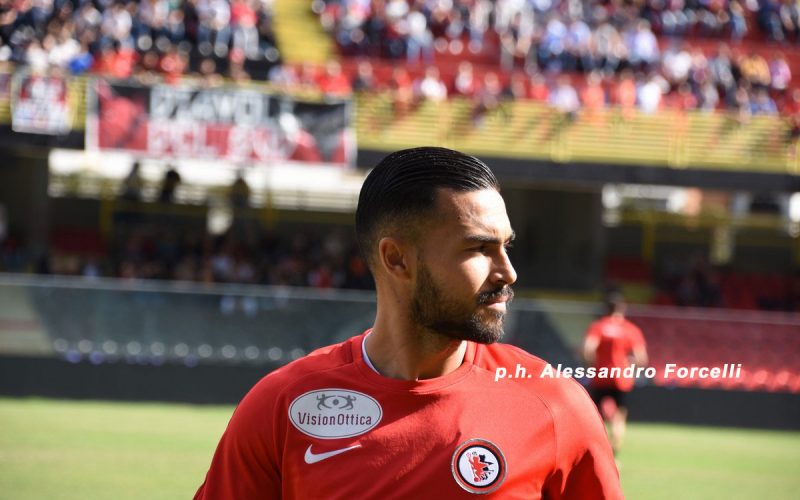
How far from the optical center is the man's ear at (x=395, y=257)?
8.44 feet

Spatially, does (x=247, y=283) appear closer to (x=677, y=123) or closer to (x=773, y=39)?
(x=677, y=123)

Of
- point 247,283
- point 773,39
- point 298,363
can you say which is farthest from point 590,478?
point 773,39

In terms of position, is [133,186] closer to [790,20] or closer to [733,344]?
[733,344]

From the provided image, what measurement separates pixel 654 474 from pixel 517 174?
11441mm

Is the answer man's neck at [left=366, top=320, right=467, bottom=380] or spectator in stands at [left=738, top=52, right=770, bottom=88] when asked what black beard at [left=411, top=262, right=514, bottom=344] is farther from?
spectator in stands at [left=738, top=52, right=770, bottom=88]

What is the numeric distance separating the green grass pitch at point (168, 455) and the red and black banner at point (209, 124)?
222 inches

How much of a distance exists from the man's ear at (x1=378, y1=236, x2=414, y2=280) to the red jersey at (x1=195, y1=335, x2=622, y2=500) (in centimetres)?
24

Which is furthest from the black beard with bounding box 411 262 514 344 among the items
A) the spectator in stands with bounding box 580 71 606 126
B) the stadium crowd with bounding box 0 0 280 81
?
the spectator in stands with bounding box 580 71 606 126

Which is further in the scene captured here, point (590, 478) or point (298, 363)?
point (298, 363)

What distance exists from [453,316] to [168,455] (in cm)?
925

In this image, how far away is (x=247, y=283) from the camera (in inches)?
815

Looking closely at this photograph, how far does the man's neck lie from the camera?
261cm

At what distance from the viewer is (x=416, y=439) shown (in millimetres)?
2494

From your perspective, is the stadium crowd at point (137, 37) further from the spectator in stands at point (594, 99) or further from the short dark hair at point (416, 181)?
the short dark hair at point (416, 181)
